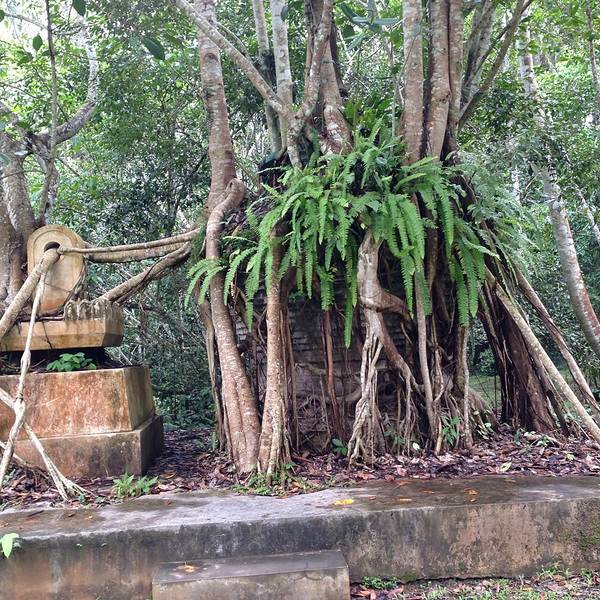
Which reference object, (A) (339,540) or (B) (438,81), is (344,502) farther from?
(B) (438,81)

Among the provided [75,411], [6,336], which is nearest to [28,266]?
[6,336]

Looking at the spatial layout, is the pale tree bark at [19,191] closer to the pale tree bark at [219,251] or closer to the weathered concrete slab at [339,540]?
the pale tree bark at [219,251]

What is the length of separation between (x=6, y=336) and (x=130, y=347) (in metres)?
4.66

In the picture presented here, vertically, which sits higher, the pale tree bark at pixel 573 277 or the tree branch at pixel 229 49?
the tree branch at pixel 229 49

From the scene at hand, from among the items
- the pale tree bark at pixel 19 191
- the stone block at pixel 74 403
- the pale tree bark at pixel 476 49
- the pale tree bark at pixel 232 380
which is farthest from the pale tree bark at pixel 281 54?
the stone block at pixel 74 403

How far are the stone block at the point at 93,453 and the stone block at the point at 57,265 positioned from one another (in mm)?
1334

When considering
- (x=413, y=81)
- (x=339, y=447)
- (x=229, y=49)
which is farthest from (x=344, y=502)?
(x=229, y=49)

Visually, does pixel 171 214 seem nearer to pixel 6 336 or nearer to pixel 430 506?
pixel 6 336

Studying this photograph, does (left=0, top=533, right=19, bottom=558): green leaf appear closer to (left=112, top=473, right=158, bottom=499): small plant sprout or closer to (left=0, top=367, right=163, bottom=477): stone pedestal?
(left=112, top=473, right=158, bottom=499): small plant sprout

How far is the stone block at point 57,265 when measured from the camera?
20.2 ft

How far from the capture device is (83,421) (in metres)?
5.69

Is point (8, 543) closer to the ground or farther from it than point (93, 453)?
closer to the ground

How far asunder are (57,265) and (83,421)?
164 cm

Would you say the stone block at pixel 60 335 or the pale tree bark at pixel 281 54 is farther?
the pale tree bark at pixel 281 54
